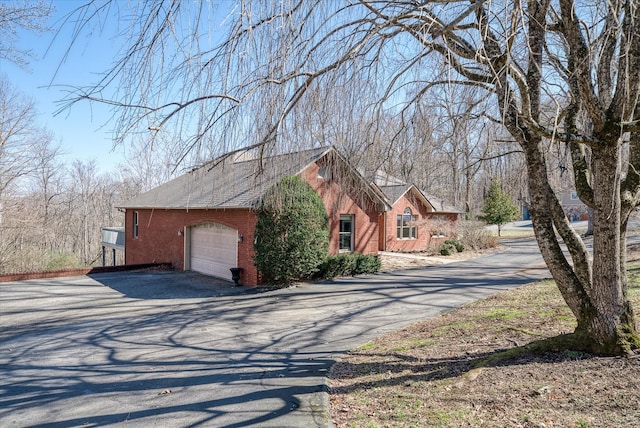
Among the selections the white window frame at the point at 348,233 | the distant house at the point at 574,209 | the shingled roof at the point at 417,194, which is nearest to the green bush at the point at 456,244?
the shingled roof at the point at 417,194

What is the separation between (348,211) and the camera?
56.6 ft

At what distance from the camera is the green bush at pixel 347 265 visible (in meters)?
14.8

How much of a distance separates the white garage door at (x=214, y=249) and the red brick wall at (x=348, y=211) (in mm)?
3857

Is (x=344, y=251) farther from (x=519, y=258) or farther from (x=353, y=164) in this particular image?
(x=353, y=164)

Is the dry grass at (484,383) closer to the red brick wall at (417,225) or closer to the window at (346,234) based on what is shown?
the window at (346,234)

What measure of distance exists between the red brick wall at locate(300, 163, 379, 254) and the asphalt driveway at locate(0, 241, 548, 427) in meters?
2.93

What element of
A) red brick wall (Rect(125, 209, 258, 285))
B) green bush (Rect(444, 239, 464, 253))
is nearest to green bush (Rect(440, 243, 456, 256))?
green bush (Rect(444, 239, 464, 253))

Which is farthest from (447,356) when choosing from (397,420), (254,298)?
(254,298)

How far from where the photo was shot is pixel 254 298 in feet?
39.0

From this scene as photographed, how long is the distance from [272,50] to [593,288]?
435cm

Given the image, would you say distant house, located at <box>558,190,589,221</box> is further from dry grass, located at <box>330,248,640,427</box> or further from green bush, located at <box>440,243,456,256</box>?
dry grass, located at <box>330,248,640,427</box>

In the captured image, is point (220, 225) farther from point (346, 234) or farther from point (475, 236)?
point (475, 236)

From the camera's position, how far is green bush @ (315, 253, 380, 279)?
14758 mm

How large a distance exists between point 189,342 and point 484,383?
5.25 m
